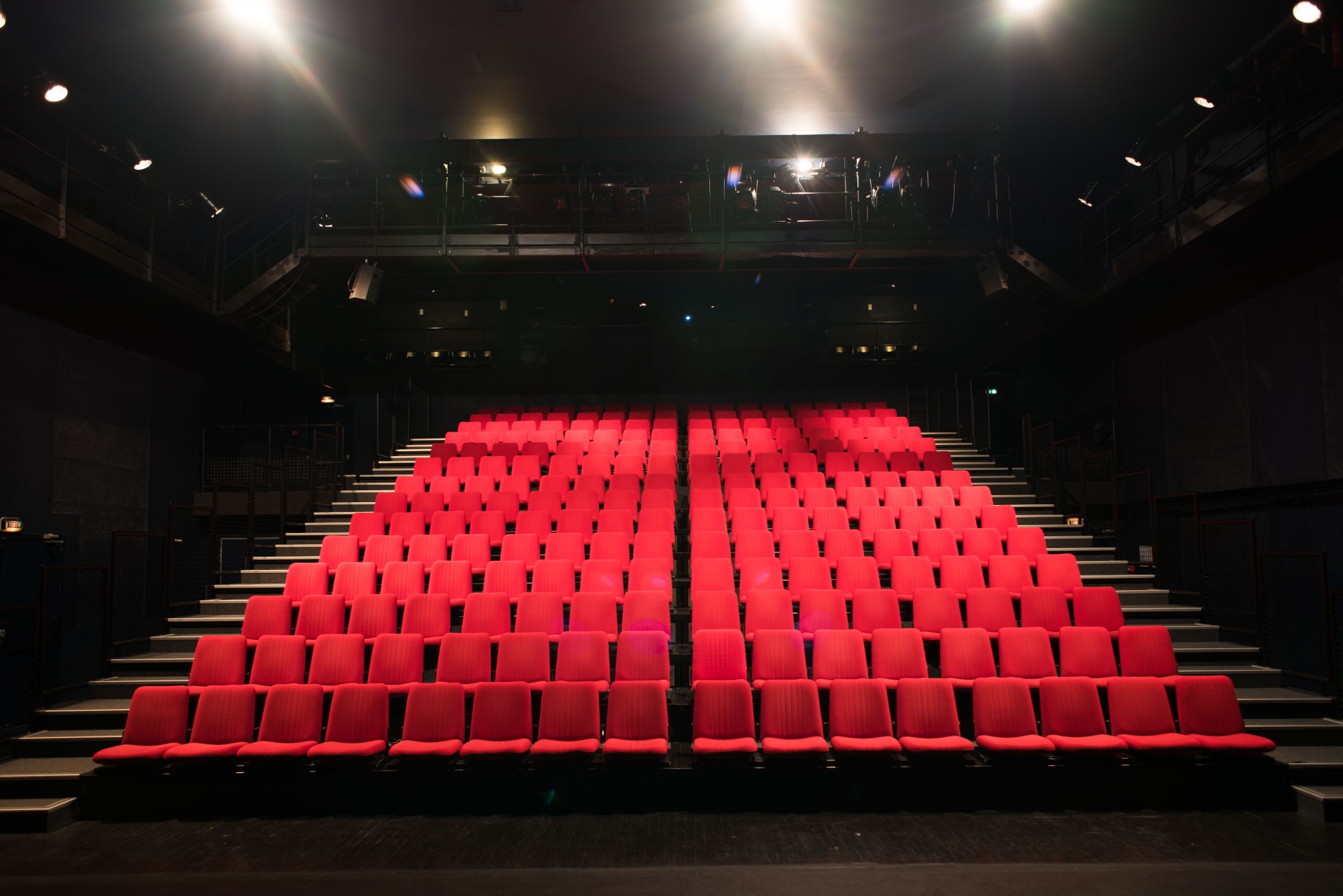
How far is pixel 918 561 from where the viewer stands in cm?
469

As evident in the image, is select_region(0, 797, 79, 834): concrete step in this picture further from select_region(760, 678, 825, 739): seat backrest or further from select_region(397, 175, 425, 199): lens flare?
select_region(397, 175, 425, 199): lens flare

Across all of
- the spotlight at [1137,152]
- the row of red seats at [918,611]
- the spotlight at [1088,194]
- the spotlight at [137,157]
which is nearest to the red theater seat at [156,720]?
the row of red seats at [918,611]

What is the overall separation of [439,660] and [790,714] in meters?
1.61

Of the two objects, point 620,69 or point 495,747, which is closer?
point 495,747

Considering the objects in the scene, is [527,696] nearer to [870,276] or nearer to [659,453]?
[659,453]

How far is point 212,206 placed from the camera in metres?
7.90

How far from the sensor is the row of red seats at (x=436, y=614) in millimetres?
4141

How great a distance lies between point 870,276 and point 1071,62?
3.07 meters

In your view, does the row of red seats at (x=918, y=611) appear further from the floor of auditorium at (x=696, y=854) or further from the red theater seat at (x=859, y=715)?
the floor of auditorium at (x=696, y=854)

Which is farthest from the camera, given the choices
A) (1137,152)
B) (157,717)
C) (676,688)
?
(1137,152)

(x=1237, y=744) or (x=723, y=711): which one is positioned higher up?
(x=723, y=711)

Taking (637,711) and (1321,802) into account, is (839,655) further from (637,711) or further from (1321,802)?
(1321,802)

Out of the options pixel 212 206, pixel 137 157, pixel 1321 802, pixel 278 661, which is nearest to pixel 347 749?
pixel 278 661

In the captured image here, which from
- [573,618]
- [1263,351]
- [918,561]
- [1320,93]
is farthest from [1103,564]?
[573,618]
